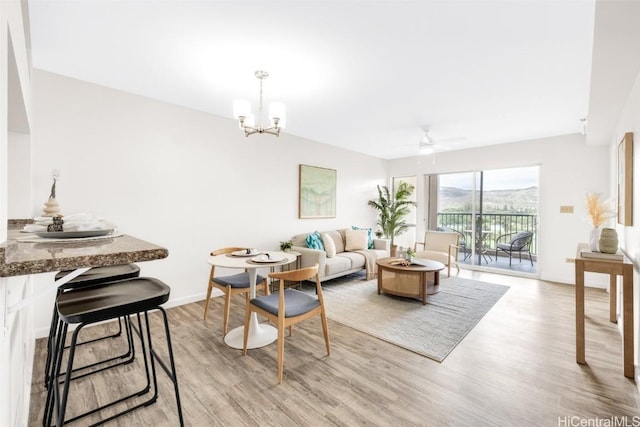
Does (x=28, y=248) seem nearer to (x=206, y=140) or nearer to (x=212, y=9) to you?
(x=212, y=9)

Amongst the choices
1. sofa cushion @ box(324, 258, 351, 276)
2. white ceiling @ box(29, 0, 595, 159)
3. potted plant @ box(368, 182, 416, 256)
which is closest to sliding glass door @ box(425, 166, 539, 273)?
potted plant @ box(368, 182, 416, 256)

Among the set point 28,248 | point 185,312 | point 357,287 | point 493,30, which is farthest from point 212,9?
point 357,287

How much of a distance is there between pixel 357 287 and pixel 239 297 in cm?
172

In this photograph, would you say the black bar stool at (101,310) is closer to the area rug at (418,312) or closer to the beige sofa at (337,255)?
the area rug at (418,312)

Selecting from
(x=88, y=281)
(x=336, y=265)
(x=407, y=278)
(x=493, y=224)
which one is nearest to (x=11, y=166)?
(x=88, y=281)

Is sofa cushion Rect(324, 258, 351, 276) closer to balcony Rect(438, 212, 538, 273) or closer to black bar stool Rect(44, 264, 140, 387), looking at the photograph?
black bar stool Rect(44, 264, 140, 387)

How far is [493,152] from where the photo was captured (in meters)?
5.33

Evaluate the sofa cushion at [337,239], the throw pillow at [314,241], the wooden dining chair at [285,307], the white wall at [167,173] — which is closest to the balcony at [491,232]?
the sofa cushion at [337,239]

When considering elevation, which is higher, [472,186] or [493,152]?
[493,152]

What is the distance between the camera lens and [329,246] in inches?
182

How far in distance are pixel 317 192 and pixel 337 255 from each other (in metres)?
1.25

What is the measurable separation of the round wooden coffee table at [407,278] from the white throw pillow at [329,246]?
2.91 feet

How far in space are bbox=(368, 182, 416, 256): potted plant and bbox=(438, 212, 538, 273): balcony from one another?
983 millimetres

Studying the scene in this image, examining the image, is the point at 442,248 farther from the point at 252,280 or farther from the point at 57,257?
the point at 57,257
